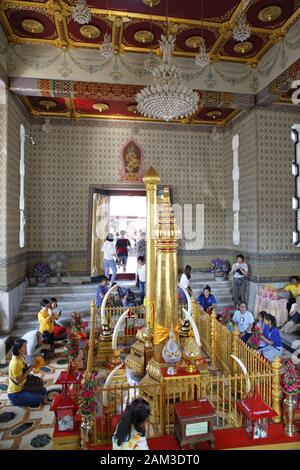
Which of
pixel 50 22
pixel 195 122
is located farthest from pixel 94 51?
pixel 195 122

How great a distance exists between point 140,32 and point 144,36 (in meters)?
0.15

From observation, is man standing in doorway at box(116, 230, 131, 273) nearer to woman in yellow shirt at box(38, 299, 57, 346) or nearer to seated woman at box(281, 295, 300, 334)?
woman in yellow shirt at box(38, 299, 57, 346)

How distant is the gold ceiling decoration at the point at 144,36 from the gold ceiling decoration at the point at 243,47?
1.96 metres

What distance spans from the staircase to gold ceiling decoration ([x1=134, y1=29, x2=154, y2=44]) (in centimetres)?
626

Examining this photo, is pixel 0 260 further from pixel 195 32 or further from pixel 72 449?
pixel 195 32

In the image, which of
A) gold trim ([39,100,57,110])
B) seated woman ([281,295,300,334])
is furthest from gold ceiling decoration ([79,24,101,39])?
seated woman ([281,295,300,334])

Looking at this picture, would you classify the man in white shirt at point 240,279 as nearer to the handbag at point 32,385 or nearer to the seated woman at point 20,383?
the handbag at point 32,385

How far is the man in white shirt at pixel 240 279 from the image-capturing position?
836cm

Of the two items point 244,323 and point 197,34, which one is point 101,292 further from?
point 197,34

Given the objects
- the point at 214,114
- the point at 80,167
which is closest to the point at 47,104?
the point at 80,167

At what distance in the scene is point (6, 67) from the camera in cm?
690

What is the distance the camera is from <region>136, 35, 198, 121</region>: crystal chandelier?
4.84m

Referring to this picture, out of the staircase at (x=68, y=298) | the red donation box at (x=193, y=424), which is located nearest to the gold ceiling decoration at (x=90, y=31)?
the staircase at (x=68, y=298)

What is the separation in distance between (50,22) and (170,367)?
6.76 metres
